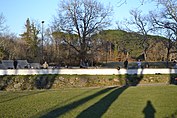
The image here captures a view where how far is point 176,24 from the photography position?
4478 centimetres

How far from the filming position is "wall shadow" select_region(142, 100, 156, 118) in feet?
34.6

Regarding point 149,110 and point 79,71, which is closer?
point 149,110

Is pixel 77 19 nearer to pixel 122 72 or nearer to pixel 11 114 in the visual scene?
pixel 122 72

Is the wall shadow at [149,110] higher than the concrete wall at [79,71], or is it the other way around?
the concrete wall at [79,71]

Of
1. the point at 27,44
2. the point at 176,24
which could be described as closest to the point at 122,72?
the point at 176,24

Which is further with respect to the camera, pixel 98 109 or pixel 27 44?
pixel 27 44

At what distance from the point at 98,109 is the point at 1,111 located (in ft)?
10.8

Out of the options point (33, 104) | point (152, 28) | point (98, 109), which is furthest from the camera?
point (152, 28)

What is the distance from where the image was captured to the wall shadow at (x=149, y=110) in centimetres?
1056

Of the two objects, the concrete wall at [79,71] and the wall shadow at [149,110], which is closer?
the wall shadow at [149,110]

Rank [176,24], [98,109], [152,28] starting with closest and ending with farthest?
[98,109]
[176,24]
[152,28]

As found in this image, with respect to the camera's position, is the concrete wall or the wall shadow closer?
the wall shadow

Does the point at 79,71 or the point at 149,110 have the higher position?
the point at 79,71

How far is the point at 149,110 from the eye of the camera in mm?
11672
